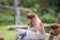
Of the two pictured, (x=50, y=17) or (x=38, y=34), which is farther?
(x=50, y=17)

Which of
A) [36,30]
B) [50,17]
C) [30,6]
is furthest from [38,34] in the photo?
[30,6]

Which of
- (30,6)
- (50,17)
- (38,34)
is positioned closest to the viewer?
(38,34)

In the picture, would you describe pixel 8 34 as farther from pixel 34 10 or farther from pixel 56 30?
pixel 34 10

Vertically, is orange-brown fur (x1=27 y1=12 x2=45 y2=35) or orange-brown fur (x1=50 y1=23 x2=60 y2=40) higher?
orange-brown fur (x1=27 y1=12 x2=45 y2=35)

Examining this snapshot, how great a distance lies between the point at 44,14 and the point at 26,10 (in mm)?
1627

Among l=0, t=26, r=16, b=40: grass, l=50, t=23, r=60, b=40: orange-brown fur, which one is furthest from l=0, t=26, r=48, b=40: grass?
l=50, t=23, r=60, b=40: orange-brown fur

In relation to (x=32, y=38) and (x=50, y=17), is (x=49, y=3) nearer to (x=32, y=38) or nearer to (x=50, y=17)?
(x=50, y=17)

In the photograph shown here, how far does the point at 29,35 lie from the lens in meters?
8.32

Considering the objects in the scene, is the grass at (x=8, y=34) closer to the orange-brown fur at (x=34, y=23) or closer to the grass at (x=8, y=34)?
the grass at (x=8, y=34)

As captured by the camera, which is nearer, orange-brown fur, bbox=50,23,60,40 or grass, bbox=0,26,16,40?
orange-brown fur, bbox=50,23,60,40

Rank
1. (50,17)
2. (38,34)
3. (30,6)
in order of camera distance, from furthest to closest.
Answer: (30,6) < (50,17) < (38,34)

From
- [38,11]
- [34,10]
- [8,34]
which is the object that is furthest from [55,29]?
[38,11]

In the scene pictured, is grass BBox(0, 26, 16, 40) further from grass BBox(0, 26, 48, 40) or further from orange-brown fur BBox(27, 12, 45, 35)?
orange-brown fur BBox(27, 12, 45, 35)

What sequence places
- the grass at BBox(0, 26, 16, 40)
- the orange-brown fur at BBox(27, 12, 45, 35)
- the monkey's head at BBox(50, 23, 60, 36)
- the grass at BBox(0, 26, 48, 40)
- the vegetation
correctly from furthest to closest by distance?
the vegetation, the grass at BBox(0, 26, 48, 40), the grass at BBox(0, 26, 16, 40), the orange-brown fur at BBox(27, 12, 45, 35), the monkey's head at BBox(50, 23, 60, 36)
